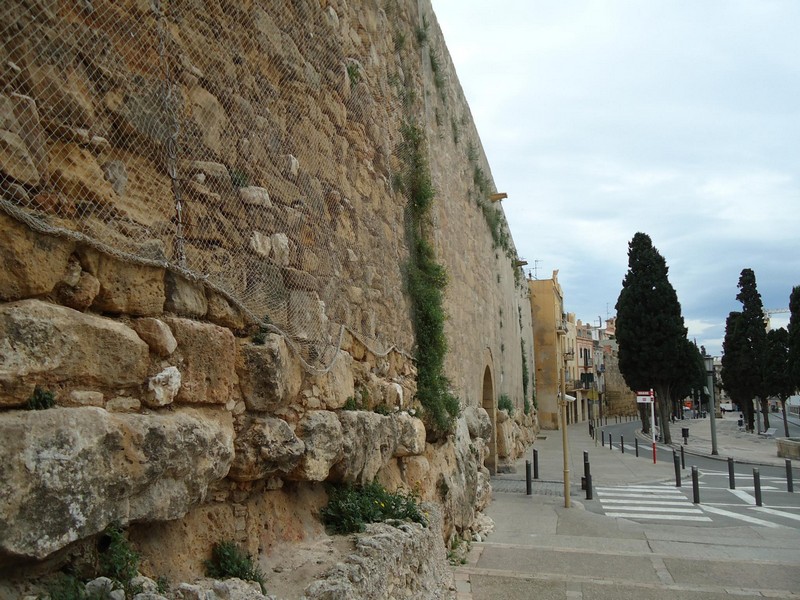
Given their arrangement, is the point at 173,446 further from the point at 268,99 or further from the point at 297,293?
the point at 268,99

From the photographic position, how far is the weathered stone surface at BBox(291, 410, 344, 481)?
3922 millimetres

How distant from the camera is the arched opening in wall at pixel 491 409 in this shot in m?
14.6

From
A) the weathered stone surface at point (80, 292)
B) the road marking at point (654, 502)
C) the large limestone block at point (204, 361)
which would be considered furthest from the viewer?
the road marking at point (654, 502)

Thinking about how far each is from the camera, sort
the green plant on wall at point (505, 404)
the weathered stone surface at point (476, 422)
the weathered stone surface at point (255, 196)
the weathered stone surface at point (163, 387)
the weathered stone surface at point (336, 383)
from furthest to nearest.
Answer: the green plant on wall at point (505, 404), the weathered stone surface at point (476, 422), the weathered stone surface at point (336, 383), the weathered stone surface at point (255, 196), the weathered stone surface at point (163, 387)

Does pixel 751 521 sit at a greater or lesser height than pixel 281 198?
lesser

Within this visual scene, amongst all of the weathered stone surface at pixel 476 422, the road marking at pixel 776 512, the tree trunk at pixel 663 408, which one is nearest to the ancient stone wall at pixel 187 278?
the weathered stone surface at pixel 476 422

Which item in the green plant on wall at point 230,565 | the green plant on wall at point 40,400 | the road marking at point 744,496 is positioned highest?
the green plant on wall at point 40,400

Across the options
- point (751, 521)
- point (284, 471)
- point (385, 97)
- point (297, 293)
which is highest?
point (385, 97)

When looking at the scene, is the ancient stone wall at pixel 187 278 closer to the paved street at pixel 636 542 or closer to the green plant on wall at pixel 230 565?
the green plant on wall at pixel 230 565

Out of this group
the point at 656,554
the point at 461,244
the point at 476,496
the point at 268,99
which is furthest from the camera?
the point at 461,244

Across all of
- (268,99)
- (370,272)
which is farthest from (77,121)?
(370,272)

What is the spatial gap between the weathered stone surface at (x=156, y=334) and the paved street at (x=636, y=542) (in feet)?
14.3

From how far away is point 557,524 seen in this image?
32.4 ft

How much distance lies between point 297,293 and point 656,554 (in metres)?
6.09
